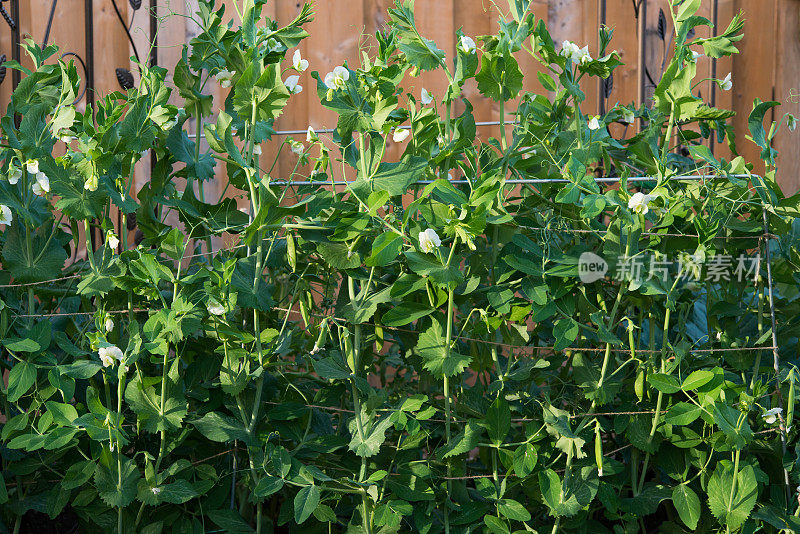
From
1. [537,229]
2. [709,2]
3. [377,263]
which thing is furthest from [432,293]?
[709,2]

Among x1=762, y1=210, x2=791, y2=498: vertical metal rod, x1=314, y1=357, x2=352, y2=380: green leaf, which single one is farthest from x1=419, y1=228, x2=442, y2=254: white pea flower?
x1=762, y1=210, x2=791, y2=498: vertical metal rod

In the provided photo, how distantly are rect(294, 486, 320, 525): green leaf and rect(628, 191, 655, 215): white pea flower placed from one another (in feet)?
2.54

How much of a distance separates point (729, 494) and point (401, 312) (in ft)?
2.28

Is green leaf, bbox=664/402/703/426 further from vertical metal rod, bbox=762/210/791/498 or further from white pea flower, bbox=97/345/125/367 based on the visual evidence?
white pea flower, bbox=97/345/125/367

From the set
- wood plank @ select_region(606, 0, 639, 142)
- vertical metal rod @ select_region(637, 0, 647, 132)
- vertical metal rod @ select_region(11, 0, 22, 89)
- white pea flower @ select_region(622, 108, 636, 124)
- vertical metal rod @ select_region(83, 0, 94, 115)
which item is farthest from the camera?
wood plank @ select_region(606, 0, 639, 142)

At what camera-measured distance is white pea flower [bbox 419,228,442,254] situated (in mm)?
1341

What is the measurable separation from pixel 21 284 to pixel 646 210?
122 cm

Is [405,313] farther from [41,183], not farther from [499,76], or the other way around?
[41,183]

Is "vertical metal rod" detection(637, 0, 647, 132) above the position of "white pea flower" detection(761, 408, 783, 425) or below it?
above

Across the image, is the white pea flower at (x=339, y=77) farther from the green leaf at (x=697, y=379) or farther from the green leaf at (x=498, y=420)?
the green leaf at (x=697, y=379)

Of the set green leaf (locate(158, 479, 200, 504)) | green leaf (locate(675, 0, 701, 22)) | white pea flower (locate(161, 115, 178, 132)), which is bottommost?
green leaf (locate(158, 479, 200, 504))

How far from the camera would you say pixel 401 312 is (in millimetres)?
1442

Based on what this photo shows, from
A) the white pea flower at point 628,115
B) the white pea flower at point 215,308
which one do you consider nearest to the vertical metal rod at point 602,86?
the white pea flower at point 628,115

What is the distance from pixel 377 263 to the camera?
137 centimetres
